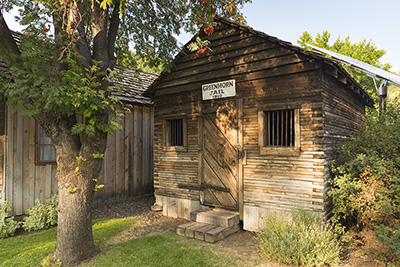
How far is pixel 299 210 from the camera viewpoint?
5.50m

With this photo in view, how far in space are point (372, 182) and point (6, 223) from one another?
28.8ft

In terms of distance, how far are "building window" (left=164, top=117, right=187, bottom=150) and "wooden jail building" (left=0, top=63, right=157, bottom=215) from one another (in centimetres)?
187

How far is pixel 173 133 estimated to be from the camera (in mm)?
8516

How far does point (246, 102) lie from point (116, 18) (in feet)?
12.4

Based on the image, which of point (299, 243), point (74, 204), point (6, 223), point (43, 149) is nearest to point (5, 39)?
point (74, 204)

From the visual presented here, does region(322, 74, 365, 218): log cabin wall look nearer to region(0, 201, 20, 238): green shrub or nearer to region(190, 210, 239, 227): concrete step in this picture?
region(190, 210, 239, 227): concrete step

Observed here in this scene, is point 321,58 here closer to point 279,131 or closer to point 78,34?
point 279,131

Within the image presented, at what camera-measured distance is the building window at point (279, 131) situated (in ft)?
19.0

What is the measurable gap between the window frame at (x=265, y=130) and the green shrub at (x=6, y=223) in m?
6.60

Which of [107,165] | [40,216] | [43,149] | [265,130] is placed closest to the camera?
[265,130]

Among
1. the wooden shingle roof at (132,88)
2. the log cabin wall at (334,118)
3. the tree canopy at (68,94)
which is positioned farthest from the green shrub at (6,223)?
the log cabin wall at (334,118)

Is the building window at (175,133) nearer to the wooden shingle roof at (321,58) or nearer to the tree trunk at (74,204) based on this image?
the wooden shingle roof at (321,58)

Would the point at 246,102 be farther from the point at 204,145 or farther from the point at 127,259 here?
the point at 127,259

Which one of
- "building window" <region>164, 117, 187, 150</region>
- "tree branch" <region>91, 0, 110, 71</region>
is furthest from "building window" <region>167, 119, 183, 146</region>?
"tree branch" <region>91, 0, 110, 71</region>
